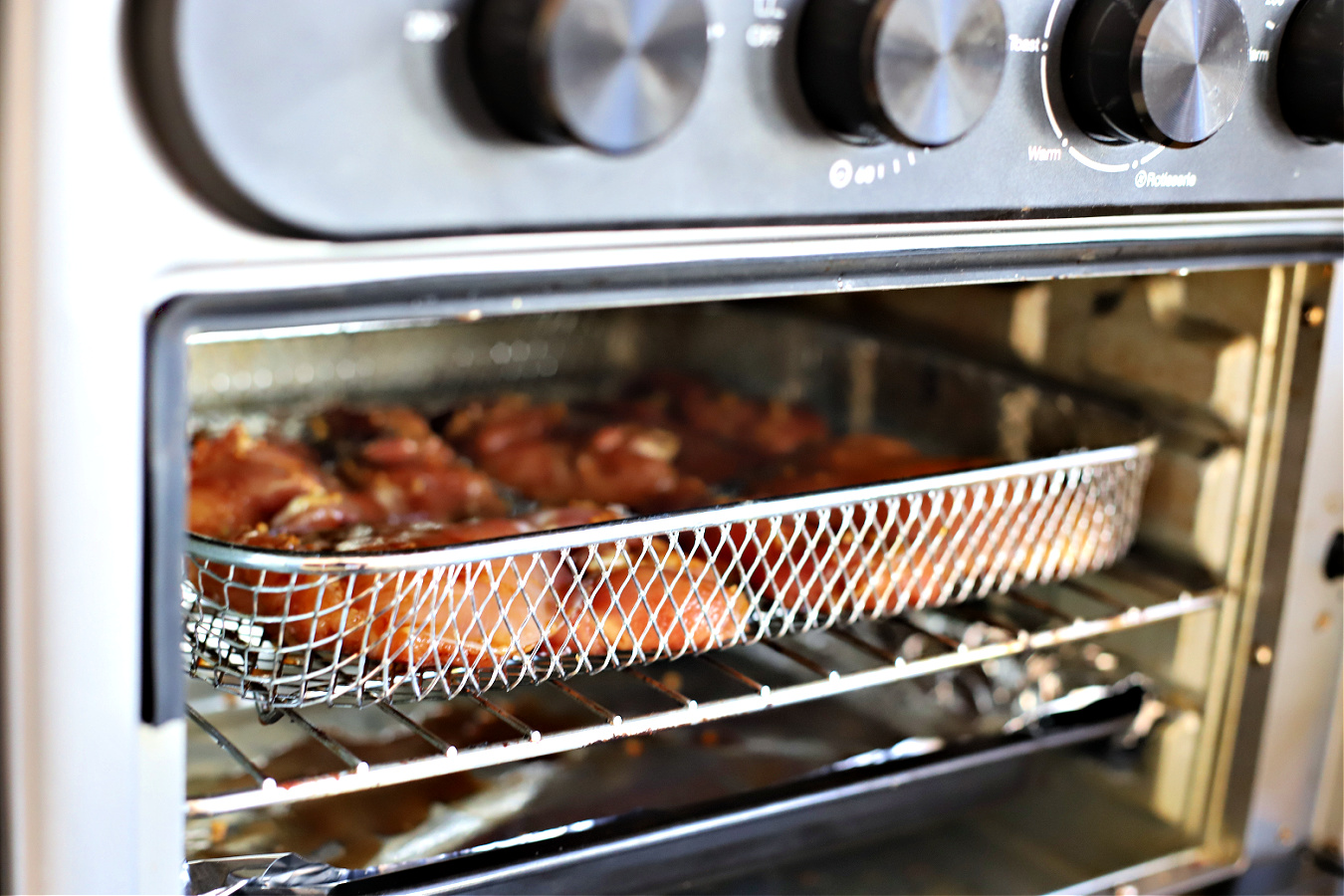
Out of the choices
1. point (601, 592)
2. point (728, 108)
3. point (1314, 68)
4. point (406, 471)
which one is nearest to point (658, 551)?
point (601, 592)

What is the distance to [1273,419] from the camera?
93 cm

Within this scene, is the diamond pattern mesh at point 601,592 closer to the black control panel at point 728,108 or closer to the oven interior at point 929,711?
the oven interior at point 929,711

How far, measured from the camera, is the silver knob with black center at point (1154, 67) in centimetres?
63

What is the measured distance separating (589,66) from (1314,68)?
475 mm

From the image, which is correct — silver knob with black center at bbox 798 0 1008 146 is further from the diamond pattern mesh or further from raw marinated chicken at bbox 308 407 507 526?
raw marinated chicken at bbox 308 407 507 526

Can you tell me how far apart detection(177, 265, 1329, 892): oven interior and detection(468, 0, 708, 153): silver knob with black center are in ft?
1.13

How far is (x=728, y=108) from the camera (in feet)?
1.84

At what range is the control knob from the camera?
0.71 meters

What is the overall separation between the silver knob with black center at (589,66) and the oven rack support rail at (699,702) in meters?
0.34

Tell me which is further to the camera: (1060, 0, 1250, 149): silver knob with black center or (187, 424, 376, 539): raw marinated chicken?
(187, 424, 376, 539): raw marinated chicken

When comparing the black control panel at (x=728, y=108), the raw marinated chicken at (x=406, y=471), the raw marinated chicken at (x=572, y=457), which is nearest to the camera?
the black control panel at (x=728, y=108)

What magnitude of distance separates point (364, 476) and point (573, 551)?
0.27 m

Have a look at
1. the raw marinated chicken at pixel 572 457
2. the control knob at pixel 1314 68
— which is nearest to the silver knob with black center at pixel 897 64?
the control knob at pixel 1314 68

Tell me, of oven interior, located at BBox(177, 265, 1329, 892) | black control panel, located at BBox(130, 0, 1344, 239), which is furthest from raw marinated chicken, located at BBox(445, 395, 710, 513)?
black control panel, located at BBox(130, 0, 1344, 239)
